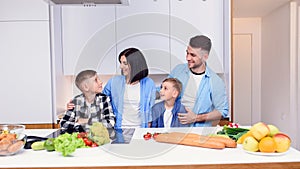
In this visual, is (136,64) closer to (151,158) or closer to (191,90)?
(191,90)

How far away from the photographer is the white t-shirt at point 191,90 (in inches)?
100

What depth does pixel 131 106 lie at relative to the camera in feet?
8.43

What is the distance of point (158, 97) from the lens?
2564mm

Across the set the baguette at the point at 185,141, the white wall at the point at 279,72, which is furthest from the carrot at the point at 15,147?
the white wall at the point at 279,72

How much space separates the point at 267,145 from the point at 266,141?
0.05 ft

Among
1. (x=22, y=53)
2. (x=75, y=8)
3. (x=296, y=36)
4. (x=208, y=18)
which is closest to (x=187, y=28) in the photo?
(x=208, y=18)

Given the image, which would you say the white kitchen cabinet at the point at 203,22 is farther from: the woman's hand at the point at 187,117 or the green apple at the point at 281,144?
the green apple at the point at 281,144

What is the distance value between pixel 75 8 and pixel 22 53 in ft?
2.03

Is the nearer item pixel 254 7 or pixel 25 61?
pixel 25 61

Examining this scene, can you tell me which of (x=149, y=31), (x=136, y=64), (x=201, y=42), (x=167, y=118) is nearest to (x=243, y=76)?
(x=201, y=42)

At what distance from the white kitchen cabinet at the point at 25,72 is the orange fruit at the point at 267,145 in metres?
2.02

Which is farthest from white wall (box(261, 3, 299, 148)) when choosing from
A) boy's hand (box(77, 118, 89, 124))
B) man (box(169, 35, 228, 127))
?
boy's hand (box(77, 118, 89, 124))

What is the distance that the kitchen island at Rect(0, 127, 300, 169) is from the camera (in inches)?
46.4

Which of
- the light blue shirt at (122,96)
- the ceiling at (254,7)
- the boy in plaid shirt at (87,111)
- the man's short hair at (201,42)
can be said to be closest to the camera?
the boy in plaid shirt at (87,111)
